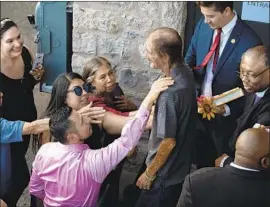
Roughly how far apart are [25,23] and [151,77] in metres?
1.51

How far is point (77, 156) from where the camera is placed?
1766 mm

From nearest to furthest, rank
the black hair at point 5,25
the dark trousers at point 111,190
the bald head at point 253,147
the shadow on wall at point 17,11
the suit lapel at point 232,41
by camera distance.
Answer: the bald head at point 253,147
the black hair at point 5,25
the suit lapel at point 232,41
the dark trousers at point 111,190
the shadow on wall at point 17,11

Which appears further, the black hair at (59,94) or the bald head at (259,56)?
the black hair at (59,94)

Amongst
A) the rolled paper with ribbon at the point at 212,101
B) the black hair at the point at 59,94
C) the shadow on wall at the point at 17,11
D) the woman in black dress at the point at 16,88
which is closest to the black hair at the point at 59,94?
the black hair at the point at 59,94

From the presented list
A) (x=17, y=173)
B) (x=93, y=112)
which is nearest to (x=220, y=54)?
(x=93, y=112)

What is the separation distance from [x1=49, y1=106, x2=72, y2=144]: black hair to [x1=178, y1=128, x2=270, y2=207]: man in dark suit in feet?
1.40

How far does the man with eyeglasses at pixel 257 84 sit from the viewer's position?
5.51 ft

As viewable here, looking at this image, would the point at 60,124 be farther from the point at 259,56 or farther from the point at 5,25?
the point at 259,56

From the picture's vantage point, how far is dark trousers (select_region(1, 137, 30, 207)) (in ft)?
6.52

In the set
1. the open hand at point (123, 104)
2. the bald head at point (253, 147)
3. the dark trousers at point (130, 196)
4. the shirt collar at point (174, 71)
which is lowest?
the dark trousers at point (130, 196)

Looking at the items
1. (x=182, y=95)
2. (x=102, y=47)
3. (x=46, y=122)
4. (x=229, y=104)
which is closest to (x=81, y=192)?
(x=46, y=122)

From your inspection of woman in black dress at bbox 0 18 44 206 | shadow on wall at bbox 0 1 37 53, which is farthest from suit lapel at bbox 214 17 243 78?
shadow on wall at bbox 0 1 37 53

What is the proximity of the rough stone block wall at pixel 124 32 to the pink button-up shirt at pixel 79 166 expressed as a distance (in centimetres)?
61

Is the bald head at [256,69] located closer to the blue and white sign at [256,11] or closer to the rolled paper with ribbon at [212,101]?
the rolled paper with ribbon at [212,101]
